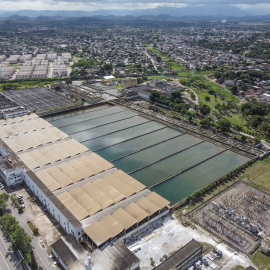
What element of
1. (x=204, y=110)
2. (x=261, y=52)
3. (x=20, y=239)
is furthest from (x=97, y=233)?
(x=261, y=52)

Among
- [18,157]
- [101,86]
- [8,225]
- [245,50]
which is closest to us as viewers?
[8,225]

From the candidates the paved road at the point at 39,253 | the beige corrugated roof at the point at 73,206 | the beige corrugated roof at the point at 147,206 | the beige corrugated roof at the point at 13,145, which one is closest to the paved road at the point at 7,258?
the paved road at the point at 39,253

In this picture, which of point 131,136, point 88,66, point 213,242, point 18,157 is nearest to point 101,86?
point 88,66

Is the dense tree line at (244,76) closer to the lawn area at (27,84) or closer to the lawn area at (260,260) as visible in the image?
the lawn area at (27,84)

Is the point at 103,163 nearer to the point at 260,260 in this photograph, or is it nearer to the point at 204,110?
the point at 260,260

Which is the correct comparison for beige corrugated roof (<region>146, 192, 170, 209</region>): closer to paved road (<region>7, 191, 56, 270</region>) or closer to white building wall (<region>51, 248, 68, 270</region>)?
white building wall (<region>51, 248, 68, 270</region>)

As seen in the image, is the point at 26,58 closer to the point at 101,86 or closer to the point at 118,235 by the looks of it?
the point at 101,86
